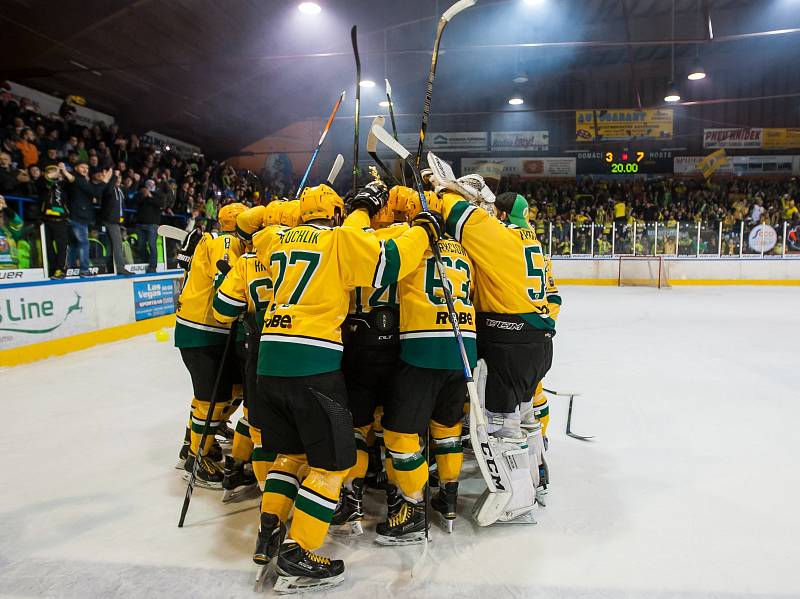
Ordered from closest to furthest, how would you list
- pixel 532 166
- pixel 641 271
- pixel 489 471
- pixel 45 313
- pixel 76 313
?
1. pixel 489 471
2. pixel 45 313
3. pixel 76 313
4. pixel 641 271
5. pixel 532 166

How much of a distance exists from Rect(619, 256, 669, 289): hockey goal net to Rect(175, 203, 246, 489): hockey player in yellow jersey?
1106cm

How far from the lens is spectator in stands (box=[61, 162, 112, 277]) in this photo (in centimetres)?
640

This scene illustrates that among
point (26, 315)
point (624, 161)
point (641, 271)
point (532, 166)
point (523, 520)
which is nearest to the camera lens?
point (523, 520)

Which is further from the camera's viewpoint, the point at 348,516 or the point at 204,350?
the point at 204,350

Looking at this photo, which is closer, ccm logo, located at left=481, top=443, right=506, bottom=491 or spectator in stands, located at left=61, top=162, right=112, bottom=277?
ccm logo, located at left=481, top=443, right=506, bottom=491

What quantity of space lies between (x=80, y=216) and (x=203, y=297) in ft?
16.4

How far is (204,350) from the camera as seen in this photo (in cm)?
252

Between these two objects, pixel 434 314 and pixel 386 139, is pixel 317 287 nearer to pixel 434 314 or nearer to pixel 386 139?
pixel 434 314

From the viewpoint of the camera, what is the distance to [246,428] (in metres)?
2.43

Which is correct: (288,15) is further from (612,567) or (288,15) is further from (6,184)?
(612,567)

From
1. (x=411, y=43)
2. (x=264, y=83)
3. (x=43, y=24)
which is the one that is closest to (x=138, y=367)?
(x=43, y=24)

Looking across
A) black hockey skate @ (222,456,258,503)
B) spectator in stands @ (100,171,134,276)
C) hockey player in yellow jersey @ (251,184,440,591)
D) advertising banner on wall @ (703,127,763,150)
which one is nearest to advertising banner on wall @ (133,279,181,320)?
spectator in stands @ (100,171,134,276)

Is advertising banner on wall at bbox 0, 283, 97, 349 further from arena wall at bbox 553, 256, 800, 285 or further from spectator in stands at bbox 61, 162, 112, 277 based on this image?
arena wall at bbox 553, 256, 800, 285

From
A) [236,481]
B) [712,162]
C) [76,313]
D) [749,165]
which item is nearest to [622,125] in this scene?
[712,162]
